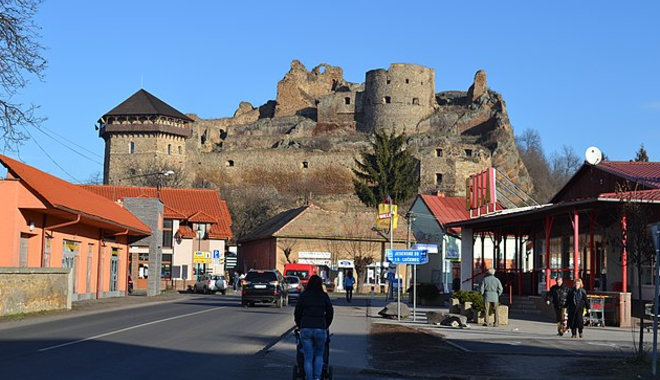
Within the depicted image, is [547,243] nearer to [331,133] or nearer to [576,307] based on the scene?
[576,307]

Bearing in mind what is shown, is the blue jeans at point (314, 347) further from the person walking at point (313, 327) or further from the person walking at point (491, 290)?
the person walking at point (491, 290)

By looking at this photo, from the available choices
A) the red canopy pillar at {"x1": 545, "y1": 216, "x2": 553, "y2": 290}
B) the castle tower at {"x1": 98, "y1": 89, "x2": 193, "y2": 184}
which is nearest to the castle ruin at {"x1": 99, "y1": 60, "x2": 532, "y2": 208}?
the castle tower at {"x1": 98, "y1": 89, "x2": 193, "y2": 184}

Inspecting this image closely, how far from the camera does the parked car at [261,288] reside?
35406mm

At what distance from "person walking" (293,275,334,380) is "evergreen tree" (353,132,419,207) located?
7421 cm

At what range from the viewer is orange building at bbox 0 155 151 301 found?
3045 cm

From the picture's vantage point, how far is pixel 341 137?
4668 inches

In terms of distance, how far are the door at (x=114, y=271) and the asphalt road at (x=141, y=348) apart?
703 inches

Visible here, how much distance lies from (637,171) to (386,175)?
185 feet

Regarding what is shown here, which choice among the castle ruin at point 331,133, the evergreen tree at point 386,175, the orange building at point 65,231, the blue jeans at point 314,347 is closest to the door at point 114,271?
the orange building at point 65,231

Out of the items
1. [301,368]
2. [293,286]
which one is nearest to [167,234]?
[293,286]

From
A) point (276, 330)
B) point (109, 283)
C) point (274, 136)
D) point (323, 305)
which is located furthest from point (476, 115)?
point (323, 305)

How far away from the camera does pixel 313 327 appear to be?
11.6 m

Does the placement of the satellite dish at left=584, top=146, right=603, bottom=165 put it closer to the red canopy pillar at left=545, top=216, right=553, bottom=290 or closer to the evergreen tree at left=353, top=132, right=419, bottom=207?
the red canopy pillar at left=545, top=216, right=553, bottom=290

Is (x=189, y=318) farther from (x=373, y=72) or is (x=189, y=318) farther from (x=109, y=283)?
(x=373, y=72)
